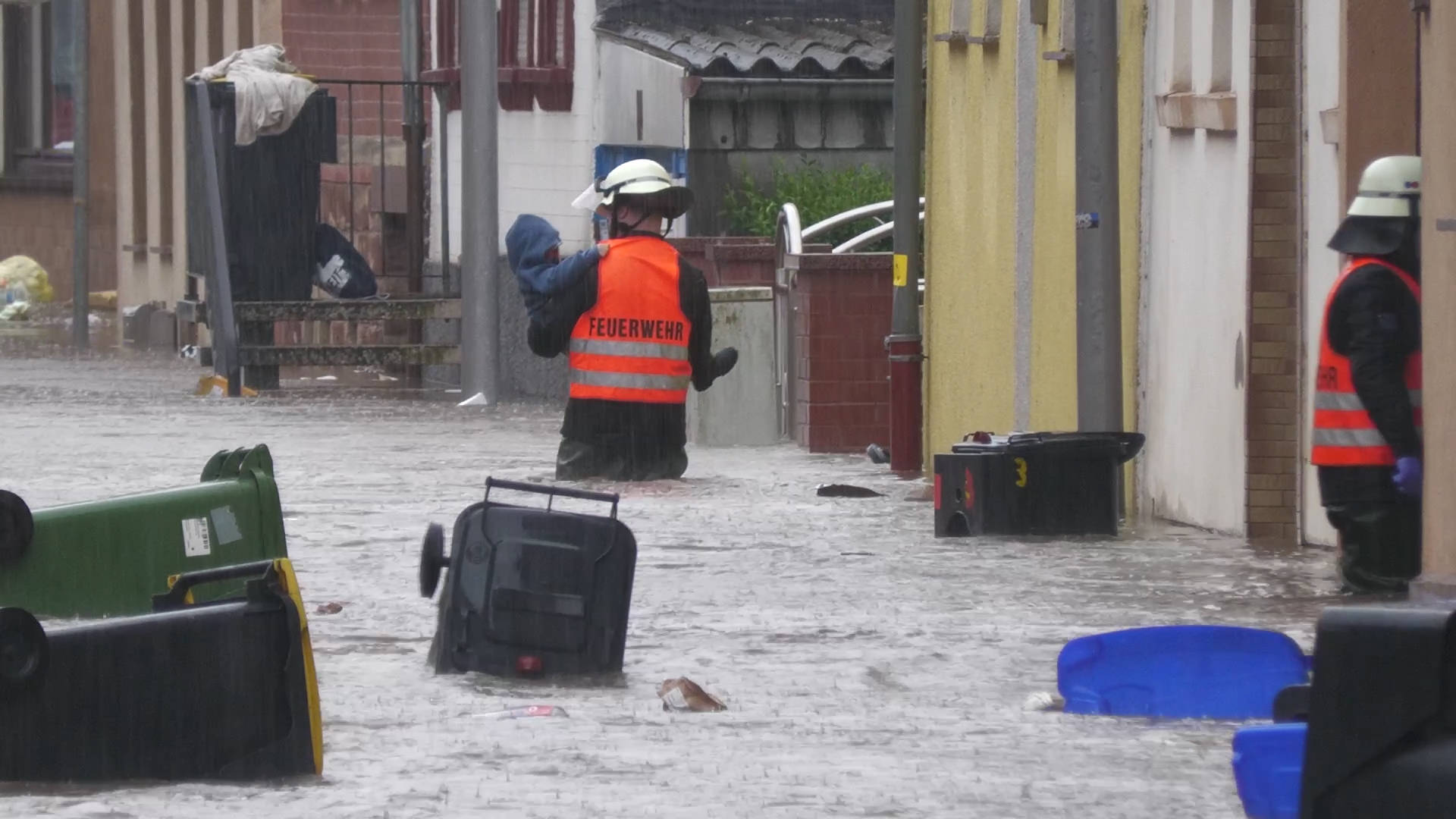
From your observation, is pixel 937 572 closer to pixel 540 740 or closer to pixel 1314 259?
pixel 1314 259

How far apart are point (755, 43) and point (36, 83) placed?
64.4 feet

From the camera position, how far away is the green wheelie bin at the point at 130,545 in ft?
27.3

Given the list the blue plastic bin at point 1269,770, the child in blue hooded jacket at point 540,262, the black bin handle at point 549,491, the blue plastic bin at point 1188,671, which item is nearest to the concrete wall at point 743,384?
the child in blue hooded jacket at point 540,262

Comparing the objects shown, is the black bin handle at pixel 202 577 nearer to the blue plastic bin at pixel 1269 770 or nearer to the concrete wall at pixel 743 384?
the blue plastic bin at pixel 1269 770

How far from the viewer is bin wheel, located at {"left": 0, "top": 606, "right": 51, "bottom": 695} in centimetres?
589

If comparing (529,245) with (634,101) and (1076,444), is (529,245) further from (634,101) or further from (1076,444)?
(634,101)

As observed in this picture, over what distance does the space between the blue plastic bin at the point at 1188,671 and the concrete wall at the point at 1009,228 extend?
583 cm

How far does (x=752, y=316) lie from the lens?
18.5 m

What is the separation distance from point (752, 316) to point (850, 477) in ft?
9.88

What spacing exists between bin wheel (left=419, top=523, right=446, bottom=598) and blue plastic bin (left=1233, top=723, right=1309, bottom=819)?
2969mm

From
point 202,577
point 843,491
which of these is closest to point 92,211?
point 843,491

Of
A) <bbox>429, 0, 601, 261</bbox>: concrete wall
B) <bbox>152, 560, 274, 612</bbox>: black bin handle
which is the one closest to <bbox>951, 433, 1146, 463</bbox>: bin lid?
<bbox>152, 560, 274, 612</bbox>: black bin handle

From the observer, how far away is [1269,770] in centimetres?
520

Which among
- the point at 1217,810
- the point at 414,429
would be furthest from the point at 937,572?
the point at 414,429
